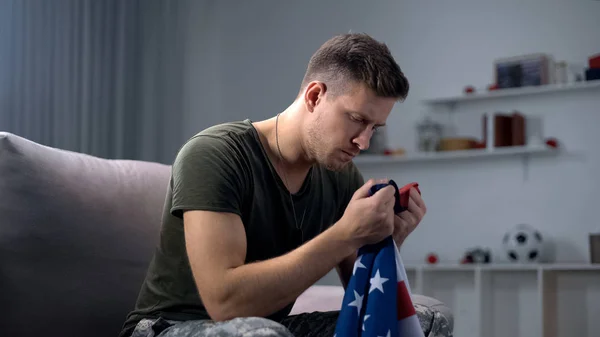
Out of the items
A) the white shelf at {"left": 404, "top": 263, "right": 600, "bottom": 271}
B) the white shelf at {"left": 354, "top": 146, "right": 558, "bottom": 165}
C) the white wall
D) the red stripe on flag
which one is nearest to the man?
the red stripe on flag

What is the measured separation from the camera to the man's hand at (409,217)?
1523mm

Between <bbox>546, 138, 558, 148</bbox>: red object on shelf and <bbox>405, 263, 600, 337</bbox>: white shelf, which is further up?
<bbox>546, 138, 558, 148</bbox>: red object on shelf

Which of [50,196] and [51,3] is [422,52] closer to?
[51,3]

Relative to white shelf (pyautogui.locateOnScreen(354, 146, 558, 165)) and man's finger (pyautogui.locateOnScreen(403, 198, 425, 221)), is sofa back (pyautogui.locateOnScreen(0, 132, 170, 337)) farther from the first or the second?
white shelf (pyautogui.locateOnScreen(354, 146, 558, 165))

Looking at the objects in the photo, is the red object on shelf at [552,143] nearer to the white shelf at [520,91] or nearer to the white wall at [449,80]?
the white wall at [449,80]

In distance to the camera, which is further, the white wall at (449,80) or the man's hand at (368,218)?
the white wall at (449,80)

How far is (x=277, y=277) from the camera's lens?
1332mm

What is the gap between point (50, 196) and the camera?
1.64 meters

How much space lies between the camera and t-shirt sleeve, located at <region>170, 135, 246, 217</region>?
1389 mm

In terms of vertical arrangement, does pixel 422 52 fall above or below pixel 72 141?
above

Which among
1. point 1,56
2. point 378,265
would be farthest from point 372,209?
point 1,56

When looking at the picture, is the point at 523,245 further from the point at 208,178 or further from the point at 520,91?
the point at 208,178

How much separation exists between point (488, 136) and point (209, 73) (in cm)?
211

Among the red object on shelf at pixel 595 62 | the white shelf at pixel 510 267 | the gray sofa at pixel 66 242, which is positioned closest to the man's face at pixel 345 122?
the gray sofa at pixel 66 242
